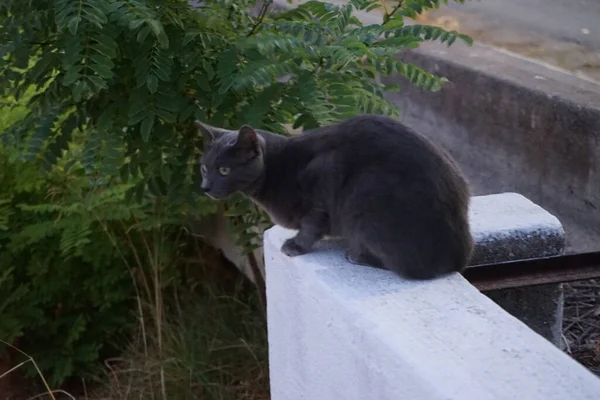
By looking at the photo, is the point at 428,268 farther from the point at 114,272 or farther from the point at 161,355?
the point at 114,272

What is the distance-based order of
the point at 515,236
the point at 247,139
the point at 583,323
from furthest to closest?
1. the point at 583,323
2. the point at 515,236
3. the point at 247,139

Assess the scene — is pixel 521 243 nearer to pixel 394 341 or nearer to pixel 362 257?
pixel 362 257

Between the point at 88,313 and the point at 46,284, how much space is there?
13.4 inches

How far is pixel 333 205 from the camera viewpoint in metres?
2.38

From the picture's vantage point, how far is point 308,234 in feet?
7.85

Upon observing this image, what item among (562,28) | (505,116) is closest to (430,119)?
(505,116)

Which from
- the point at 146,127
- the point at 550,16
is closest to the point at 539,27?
the point at 550,16

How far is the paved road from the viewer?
226 inches

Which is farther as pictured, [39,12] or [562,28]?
[562,28]

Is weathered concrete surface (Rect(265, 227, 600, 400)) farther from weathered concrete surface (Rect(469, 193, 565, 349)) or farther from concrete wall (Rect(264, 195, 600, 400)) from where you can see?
weathered concrete surface (Rect(469, 193, 565, 349))

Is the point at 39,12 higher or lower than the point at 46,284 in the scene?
higher

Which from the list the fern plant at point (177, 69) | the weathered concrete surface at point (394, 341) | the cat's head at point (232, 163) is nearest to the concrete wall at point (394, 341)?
the weathered concrete surface at point (394, 341)

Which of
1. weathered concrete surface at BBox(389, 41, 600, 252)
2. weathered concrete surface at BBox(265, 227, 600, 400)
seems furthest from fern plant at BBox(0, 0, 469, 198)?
weathered concrete surface at BBox(389, 41, 600, 252)

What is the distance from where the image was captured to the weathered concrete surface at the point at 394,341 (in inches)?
65.5
